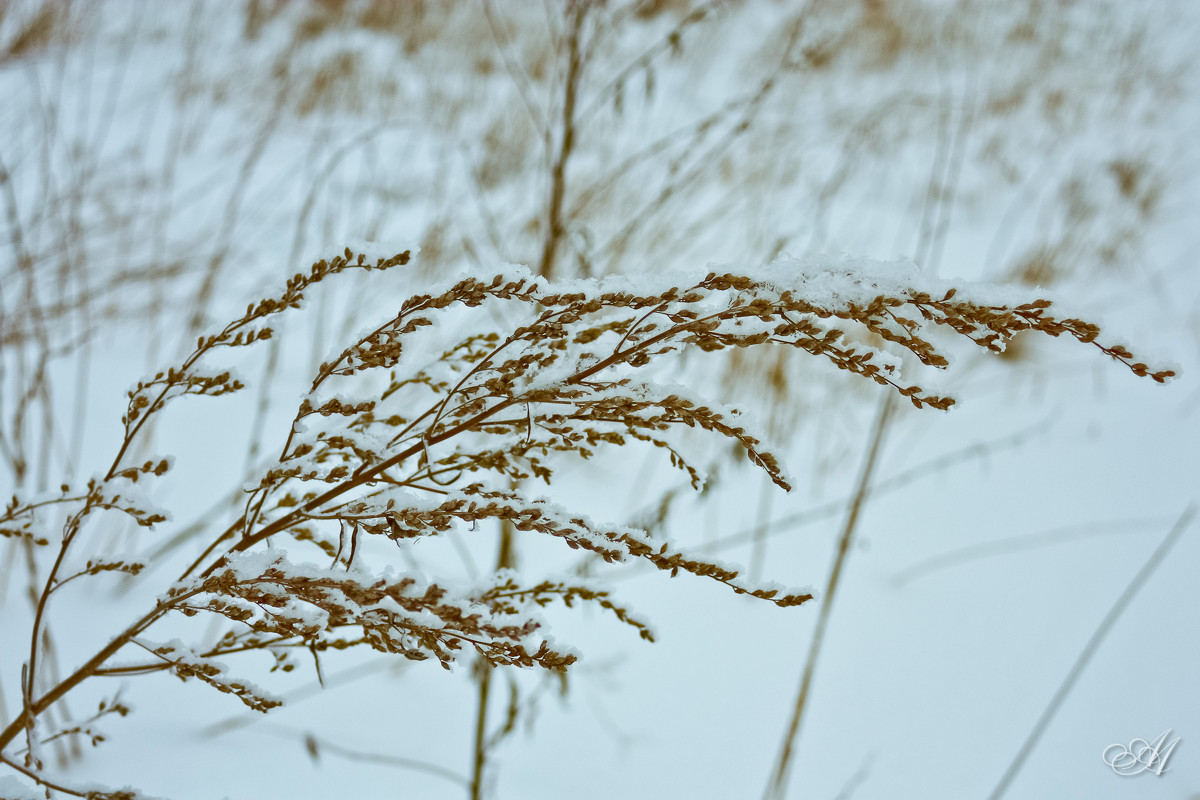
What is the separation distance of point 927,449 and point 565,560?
119 centimetres

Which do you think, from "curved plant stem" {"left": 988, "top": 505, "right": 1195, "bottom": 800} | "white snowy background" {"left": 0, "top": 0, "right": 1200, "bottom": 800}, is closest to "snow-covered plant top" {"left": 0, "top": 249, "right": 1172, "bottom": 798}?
"white snowy background" {"left": 0, "top": 0, "right": 1200, "bottom": 800}

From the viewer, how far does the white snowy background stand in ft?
3.95

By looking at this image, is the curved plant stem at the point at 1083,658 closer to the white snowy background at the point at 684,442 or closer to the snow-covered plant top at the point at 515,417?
the white snowy background at the point at 684,442

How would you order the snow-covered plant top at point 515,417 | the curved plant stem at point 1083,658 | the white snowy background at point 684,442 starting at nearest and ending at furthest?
the snow-covered plant top at point 515,417 < the curved plant stem at point 1083,658 < the white snowy background at point 684,442

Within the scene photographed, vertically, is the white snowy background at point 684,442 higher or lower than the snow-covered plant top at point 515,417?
higher

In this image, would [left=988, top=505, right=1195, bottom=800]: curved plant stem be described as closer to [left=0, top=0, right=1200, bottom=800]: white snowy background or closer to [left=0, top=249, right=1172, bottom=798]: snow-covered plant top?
[left=0, top=0, right=1200, bottom=800]: white snowy background

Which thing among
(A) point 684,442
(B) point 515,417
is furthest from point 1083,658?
(A) point 684,442

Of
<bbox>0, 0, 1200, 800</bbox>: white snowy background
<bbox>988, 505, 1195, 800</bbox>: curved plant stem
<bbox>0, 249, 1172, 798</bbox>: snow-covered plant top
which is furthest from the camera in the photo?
<bbox>0, 0, 1200, 800</bbox>: white snowy background

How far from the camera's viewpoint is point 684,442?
7.55 ft

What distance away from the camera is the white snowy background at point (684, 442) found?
1205mm

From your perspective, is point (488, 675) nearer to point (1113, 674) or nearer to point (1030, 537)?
point (1113, 674)

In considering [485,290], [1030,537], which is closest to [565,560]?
[1030,537]

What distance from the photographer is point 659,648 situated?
1482 millimetres

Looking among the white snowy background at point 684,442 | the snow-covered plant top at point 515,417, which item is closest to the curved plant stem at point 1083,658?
the white snowy background at point 684,442
